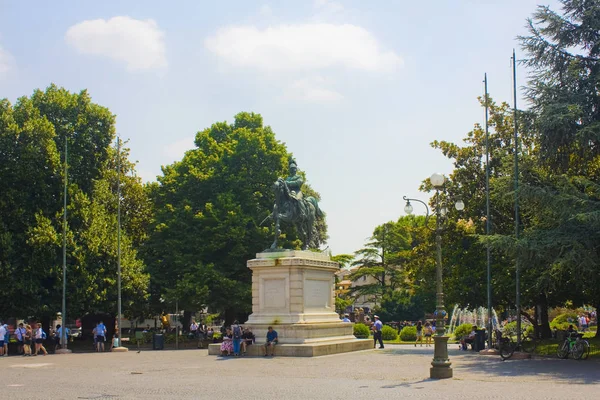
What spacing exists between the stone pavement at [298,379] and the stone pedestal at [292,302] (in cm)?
186

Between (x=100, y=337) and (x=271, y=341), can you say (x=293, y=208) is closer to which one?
(x=271, y=341)

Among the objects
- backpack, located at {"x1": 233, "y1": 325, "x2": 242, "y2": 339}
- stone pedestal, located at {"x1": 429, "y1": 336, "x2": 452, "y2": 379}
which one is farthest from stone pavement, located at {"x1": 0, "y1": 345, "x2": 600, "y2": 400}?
backpack, located at {"x1": 233, "y1": 325, "x2": 242, "y2": 339}

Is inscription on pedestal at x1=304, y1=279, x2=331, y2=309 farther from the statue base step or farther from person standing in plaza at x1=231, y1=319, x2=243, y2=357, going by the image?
person standing in plaza at x1=231, y1=319, x2=243, y2=357

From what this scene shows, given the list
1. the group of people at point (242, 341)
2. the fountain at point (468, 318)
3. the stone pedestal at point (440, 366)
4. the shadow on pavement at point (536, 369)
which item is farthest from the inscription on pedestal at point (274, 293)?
the fountain at point (468, 318)

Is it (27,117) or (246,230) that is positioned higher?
(27,117)

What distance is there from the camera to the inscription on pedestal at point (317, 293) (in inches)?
1185

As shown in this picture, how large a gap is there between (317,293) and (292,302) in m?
1.72

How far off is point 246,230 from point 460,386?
27888 millimetres

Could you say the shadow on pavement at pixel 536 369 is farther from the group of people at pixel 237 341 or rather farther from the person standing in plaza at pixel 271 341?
the group of people at pixel 237 341

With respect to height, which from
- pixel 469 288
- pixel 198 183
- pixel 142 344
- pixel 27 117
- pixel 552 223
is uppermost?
pixel 27 117

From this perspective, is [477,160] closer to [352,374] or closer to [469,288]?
[469,288]

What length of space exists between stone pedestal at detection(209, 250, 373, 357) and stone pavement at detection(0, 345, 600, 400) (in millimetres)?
1865

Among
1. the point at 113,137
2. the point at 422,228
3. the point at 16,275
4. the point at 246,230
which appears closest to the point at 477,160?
the point at 422,228

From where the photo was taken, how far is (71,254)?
1531 inches
